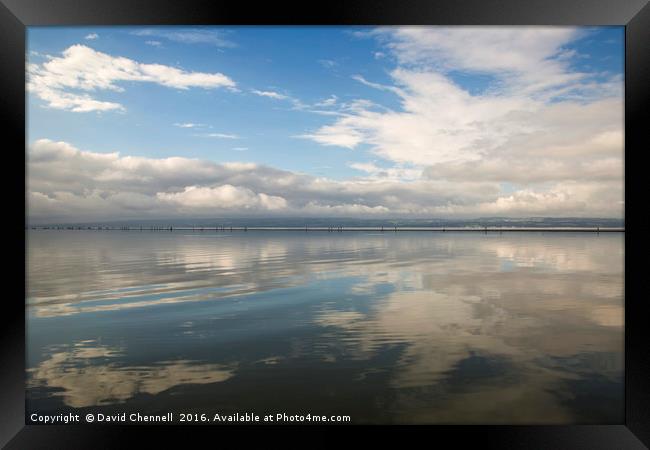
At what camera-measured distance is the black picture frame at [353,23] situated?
447 centimetres

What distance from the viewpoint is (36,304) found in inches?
445

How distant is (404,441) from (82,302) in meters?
10.6

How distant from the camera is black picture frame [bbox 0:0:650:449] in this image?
447 centimetres

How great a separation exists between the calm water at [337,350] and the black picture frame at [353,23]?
0.48m

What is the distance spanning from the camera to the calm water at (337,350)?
5188 mm

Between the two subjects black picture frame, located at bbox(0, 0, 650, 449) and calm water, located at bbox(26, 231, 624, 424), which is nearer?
black picture frame, located at bbox(0, 0, 650, 449)

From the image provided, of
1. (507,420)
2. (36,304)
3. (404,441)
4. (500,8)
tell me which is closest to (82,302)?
(36,304)

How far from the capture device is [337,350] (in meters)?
7.00

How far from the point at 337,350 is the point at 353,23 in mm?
5288

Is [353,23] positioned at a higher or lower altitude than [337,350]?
higher

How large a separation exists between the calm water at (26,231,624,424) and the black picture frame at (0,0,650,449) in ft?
1.56

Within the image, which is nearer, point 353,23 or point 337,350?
point 353,23

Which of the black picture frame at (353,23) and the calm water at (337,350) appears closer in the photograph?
the black picture frame at (353,23)

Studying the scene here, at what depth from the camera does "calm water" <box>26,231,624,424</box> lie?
519cm
